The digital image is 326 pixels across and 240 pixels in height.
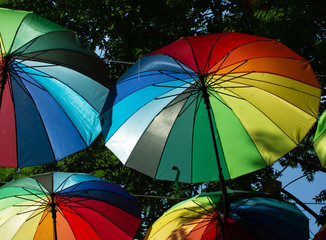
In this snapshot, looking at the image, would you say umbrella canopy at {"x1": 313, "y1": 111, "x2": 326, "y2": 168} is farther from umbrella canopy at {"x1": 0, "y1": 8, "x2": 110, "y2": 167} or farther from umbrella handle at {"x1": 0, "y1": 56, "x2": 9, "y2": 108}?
umbrella handle at {"x1": 0, "y1": 56, "x2": 9, "y2": 108}

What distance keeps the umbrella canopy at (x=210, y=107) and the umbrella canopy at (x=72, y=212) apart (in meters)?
0.84

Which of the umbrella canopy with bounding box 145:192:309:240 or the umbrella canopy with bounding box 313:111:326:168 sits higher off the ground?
the umbrella canopy with bounding box 313:111:326:168

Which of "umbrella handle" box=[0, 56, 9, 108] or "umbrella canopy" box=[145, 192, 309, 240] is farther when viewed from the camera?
"umbrella canopy" box=[145, 192, 309, 240]

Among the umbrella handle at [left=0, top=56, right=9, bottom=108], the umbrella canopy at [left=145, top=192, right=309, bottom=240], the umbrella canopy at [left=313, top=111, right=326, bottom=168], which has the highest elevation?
the umbrella handle at [left=0, top=56, right=9, bottom=108]

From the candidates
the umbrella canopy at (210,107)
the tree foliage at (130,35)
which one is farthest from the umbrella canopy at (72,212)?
the tree foliage at (130,35)

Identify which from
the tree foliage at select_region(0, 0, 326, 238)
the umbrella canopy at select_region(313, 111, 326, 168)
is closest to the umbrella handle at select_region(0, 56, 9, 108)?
the tree foliage at select_region(0, 0, 326, 238)

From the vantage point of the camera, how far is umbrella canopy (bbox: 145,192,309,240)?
393cm

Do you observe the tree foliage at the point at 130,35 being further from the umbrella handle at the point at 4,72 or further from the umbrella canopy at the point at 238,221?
the umbrella handle at the point at 4,72

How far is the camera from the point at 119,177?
688 centimetres

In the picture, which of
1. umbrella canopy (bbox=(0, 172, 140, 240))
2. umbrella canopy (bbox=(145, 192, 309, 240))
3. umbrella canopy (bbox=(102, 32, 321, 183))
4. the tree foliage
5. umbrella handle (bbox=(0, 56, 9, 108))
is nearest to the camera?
umbrella handle (bbox=(0, 56, 9, 108))

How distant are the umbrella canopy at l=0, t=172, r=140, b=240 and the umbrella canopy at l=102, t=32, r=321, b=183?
0.84m

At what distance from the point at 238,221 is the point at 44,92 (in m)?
2.46

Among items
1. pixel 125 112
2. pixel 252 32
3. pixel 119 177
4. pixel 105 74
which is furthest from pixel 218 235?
pixel 252 32

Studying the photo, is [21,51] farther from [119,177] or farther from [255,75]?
[119,177]
